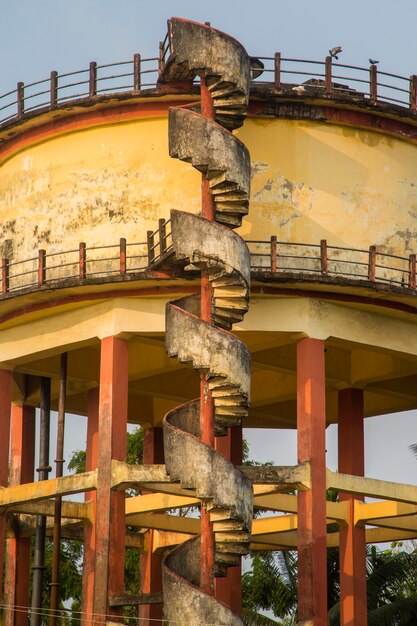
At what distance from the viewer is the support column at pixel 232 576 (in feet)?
116

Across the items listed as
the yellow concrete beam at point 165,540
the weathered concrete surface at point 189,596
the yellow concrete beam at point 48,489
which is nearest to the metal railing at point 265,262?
the yellow concrete beam at point 48,489

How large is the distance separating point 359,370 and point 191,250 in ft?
24.4

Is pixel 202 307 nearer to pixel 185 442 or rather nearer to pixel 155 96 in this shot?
pixel 185 442

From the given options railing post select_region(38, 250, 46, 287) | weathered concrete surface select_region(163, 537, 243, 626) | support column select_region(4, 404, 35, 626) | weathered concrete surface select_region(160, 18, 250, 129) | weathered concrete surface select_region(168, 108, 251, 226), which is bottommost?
weathered concrete surface select_region(163, 537, 243, 626)

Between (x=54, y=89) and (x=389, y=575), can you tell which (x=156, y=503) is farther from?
(x=389, y=575)

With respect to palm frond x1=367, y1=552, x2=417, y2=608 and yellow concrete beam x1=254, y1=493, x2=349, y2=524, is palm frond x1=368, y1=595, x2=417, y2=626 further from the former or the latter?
yellow concrete beam x1=254, y1=493, x2=349, y2=524

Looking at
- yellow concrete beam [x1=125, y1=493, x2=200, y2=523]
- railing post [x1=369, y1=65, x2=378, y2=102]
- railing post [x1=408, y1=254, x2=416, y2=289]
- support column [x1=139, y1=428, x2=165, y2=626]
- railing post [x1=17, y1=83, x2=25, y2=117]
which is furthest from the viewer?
support column [x1=139, y1=428, x2=165, y2=626]

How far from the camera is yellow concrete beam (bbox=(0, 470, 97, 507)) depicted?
32531 millimetres

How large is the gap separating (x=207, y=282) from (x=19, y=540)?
886 centimetres

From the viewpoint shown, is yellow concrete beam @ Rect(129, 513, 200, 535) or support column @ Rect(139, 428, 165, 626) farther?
support column @ Rect(139, 428, 165, 626)

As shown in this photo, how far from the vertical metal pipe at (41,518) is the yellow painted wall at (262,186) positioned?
3897mm

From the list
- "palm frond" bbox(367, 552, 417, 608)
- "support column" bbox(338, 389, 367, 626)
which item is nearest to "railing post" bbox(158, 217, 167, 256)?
"support column" bbox(338, 389, 367, 626)

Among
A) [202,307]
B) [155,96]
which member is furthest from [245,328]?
[155,96]

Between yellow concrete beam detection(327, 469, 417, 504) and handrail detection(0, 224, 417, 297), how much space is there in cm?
363
